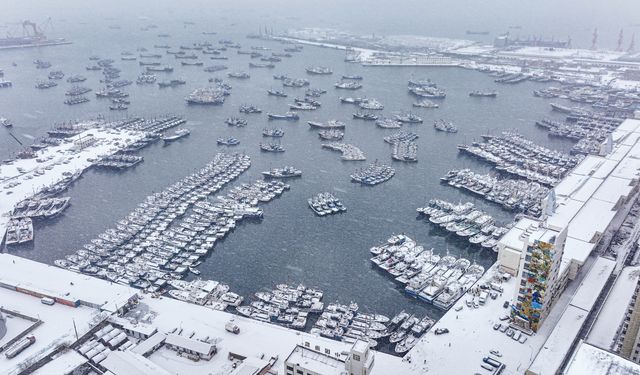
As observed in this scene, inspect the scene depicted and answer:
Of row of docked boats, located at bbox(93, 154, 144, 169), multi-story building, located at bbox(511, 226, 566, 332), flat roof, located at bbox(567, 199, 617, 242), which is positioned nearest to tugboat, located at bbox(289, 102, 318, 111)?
row of docked boats, located at bbox(93, 154, 144, 169)

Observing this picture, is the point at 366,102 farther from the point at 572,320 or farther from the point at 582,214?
the point at 572,320

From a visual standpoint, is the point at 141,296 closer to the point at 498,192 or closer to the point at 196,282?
the point at 196,282

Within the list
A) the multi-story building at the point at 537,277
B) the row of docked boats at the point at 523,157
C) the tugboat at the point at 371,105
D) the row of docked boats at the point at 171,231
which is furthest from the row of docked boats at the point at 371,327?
the tugboat at the point at 371,105

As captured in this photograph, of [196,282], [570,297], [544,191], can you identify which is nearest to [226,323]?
[196,282]

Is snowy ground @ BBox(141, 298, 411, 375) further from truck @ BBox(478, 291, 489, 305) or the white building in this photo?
the white building

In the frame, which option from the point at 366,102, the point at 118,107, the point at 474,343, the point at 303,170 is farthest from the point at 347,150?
the point at 118,107

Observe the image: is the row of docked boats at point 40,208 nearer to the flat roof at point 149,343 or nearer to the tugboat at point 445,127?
the flat roof at point 149,343
